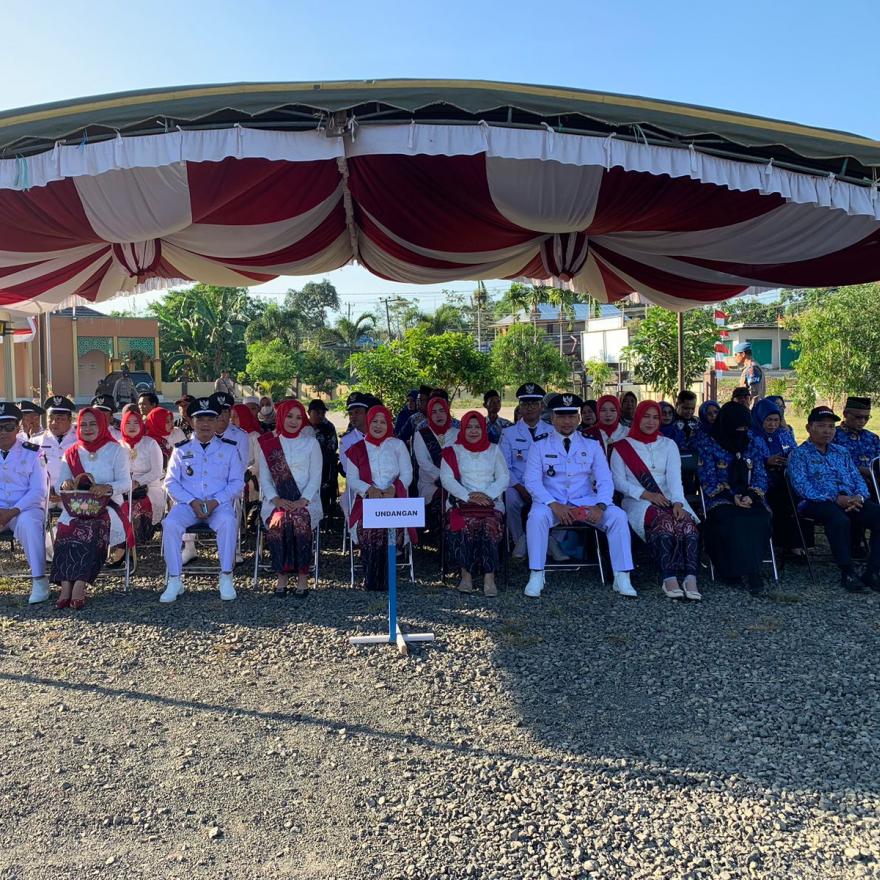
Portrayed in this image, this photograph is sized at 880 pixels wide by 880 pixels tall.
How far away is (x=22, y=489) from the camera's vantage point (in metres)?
5.62

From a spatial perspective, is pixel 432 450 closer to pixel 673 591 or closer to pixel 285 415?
pixel 285 415

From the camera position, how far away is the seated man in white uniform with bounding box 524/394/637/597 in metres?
5.54

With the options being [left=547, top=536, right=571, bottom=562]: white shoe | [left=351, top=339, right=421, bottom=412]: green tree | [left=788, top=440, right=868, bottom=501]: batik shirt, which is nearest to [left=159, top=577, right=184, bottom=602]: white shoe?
[left=547, top=536, right=571, bottom=562]: white shoe

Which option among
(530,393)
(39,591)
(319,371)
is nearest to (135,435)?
(39,591)

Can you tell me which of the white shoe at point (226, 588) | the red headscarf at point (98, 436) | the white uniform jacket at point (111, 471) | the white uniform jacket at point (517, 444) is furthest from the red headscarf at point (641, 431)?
the red headscarf at point (98, 436)

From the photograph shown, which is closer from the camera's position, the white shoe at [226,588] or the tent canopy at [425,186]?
the tent canopy at [425,186]

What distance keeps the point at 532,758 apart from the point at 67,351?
36.6 m

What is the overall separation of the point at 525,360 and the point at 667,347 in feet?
27.3

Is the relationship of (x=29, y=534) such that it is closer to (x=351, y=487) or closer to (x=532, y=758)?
(x=351, y=487)

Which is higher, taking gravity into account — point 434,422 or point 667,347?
point 667,347

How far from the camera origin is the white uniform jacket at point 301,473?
226 inches

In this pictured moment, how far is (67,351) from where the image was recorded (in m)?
34.8

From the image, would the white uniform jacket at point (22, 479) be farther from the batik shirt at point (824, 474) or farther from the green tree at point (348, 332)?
the green tree at point (348, 332)

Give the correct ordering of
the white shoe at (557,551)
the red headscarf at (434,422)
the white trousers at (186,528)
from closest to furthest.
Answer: the white trousers at (186,528)
the white shoe at (557,551)
the red headscarf at (434,422)
